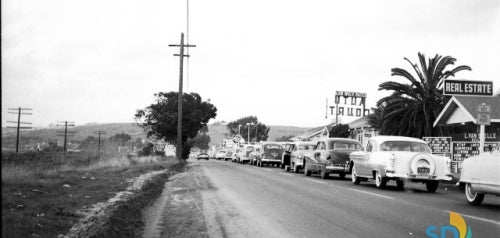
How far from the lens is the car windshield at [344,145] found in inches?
917

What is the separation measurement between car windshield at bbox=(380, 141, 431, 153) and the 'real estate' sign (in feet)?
26.7

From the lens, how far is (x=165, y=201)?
1253 centimetres

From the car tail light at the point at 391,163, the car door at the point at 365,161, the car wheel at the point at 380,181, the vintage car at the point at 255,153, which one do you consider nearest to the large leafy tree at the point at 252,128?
the vintage car at the point at 255,153

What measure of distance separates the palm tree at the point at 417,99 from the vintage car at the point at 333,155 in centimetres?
1126

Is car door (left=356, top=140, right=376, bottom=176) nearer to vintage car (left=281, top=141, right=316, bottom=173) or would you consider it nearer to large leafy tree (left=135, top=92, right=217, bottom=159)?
vintage car (left=281, top=141, right=316, bottom=173)

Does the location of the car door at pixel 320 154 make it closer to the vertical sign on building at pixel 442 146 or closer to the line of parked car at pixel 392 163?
the line of parked car at pixel 392 163

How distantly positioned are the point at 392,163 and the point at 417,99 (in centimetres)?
1887

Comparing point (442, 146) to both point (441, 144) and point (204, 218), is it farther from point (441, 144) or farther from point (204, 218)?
point (204, 218)

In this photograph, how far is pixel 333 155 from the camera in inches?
893

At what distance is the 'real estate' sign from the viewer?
25.1m

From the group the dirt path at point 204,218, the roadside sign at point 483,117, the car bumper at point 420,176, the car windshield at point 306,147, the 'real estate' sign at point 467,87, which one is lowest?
the dirt path at point 204,218

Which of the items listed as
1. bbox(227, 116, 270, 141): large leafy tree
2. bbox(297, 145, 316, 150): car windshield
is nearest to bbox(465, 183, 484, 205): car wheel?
bbox(297, 145, 316, 150): car windshield

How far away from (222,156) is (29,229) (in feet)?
218

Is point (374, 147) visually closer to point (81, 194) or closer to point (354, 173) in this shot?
point (354, 173)
